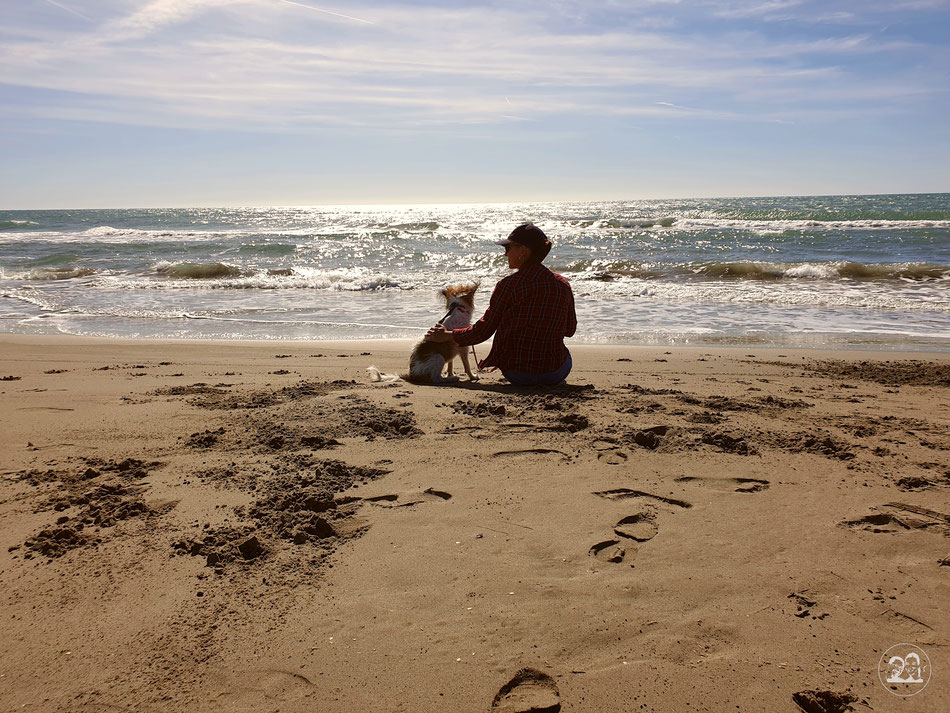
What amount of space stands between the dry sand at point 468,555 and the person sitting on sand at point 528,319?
2.41 feet

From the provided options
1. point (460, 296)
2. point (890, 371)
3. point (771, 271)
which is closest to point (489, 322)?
point (460, 296)

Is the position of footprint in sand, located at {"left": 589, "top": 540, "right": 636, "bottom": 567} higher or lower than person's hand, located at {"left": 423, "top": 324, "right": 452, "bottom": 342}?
lower

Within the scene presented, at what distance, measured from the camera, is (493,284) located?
16297 millimetres

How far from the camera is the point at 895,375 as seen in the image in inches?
237

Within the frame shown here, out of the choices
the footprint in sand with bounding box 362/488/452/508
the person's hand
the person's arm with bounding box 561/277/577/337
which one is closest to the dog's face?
the person's hand

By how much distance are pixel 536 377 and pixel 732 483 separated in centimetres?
225

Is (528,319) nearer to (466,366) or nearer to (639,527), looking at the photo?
(466,366)

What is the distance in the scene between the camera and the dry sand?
186 centimetres

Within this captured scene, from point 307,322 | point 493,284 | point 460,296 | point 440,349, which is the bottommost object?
point 307,322

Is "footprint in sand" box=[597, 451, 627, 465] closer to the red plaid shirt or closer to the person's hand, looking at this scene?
the red plaid shirt

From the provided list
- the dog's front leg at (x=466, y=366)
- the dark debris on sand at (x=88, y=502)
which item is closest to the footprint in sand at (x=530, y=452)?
the dark debris on sand at (x=88, y=502)

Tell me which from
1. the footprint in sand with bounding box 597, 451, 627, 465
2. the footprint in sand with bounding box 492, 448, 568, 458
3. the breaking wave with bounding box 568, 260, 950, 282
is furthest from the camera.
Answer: the breaking wave with bounding box 568, 260, 950, 282

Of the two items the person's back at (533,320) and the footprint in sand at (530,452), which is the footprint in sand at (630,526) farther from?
the person's back at (533,320)

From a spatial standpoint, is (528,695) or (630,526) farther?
(630,526)
